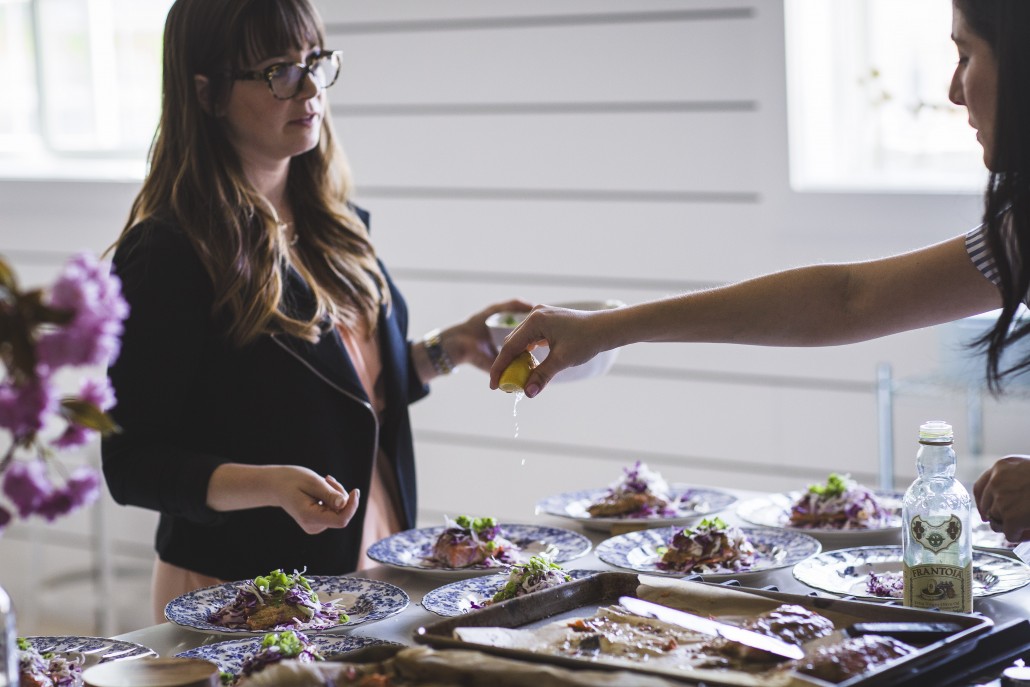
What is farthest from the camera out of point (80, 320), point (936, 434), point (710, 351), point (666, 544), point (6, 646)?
point (710, 351)

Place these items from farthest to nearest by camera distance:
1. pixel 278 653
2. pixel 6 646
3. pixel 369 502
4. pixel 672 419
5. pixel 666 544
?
pixel 672 419 < pixel 369 502 < pixel 666 544 < pixel 278 653 < pixel 6 646

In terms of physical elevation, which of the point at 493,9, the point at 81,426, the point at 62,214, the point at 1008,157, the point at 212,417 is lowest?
the point at 212,417

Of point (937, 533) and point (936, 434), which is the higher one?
point (936, 434)

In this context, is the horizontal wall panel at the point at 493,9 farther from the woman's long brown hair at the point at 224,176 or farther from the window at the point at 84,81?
the woman's long brown hair at the point at 224,176

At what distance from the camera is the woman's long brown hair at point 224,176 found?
195cm

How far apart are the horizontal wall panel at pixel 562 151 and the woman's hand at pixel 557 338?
1668 millimetres

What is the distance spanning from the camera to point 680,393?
3.46 metres

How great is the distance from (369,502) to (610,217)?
158 cm

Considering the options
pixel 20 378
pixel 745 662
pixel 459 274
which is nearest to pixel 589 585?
pixel 745 662

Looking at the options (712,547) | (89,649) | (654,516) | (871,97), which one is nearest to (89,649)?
(89,649)

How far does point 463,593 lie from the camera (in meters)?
1.63

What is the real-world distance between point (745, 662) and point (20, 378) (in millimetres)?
701

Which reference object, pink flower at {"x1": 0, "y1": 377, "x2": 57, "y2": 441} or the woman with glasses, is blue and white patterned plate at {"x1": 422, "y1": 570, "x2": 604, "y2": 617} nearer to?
the woman with glasses

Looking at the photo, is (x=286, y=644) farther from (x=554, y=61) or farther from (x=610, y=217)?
(x=554, y=61)
